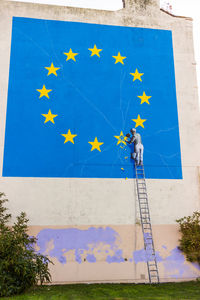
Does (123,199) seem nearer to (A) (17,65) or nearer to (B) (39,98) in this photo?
(B) (39,98)

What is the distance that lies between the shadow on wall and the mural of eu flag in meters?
2.09

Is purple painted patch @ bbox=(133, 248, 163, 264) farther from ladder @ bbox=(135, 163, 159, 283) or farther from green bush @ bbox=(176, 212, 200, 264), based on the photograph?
green bush @ bbox=(176, 212, 200, 264)

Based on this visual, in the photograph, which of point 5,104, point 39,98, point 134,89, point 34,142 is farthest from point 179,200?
point 5,104

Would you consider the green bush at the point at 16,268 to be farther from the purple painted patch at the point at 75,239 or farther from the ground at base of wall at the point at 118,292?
the purple painted patch at the point at 75,239

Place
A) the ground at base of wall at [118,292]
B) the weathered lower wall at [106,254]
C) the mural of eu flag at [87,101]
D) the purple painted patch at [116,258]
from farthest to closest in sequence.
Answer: the mural of eu flag at [87,101], the purple painted patch at [116,258], the weathered lower wall at [106,254], the ground at base of wall at [118,292]

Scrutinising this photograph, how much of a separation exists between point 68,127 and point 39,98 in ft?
5.22

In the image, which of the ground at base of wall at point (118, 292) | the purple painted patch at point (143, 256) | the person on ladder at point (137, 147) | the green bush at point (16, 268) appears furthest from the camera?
the person on ladder at point (137, 147)

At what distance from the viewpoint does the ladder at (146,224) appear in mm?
10781

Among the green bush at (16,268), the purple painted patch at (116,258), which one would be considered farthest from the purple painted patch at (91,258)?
the green bush at (16,268)

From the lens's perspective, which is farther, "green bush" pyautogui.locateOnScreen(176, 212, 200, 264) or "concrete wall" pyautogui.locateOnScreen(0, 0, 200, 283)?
"green bush" pyautogui.locateOnScreen(176, 212, 200, 264)

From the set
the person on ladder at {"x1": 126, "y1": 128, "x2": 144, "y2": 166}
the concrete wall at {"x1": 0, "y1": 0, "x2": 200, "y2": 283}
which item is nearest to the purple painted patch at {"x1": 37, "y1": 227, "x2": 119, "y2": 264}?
the concrete wall at {"x1": 0, "y1": 0, "x2": 200, "y2": 283}

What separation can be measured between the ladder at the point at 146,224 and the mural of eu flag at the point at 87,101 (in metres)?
0.31

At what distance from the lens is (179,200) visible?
11742 mm

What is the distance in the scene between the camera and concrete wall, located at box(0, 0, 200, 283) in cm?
1063
